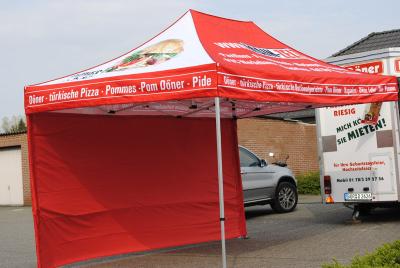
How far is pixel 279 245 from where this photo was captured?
10383mm

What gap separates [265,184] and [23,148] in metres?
13.0

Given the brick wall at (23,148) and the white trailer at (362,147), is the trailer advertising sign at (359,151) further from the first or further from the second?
the brick wall at (23,148)

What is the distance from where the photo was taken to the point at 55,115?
8867 mm

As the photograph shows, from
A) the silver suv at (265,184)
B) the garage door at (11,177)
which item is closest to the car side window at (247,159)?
the silver suv at (265,184)

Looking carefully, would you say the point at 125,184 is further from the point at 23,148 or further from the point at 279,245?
the point at 23,148

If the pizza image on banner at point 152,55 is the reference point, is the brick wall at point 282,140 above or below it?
below

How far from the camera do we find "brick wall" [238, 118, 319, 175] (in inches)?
915

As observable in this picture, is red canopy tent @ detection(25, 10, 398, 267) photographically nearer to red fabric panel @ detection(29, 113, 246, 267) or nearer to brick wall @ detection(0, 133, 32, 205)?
red fabric panel @ detection(29, 113, 246, 267)

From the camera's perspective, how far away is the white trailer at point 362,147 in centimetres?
1149

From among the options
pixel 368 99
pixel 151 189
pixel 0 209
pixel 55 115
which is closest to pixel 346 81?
pixel 368 99

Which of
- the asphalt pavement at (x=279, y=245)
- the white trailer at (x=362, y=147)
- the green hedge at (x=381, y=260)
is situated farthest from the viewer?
the white trailer at (x=362, y=147)

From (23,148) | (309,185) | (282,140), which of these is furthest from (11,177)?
(309,185)

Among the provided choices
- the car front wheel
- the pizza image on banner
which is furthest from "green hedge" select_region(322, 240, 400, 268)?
the car front wheel

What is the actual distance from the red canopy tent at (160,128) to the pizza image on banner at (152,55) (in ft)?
0.10
